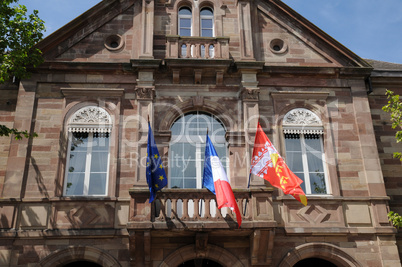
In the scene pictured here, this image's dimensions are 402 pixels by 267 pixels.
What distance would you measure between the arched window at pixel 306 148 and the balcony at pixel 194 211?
6.12ft

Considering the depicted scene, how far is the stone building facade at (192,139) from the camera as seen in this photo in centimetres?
1285

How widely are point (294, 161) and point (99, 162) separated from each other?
6.13 metres

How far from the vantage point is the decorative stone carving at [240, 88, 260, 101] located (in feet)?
48.8

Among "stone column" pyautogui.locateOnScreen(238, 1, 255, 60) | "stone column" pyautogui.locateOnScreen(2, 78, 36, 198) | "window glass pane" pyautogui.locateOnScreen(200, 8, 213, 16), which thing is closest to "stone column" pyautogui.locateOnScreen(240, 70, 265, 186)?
"stone column" pyautogui.locateOnScreen(238, 1, 255, 60)

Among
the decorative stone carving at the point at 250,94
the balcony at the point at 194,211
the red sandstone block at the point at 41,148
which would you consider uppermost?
the decorative stone carving at the point at 250,94

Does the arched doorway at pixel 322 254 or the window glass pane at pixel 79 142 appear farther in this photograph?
the window glass pane at pixel 79 142

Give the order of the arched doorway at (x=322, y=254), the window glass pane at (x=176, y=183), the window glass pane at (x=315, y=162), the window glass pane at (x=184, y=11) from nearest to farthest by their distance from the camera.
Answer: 1. the arched doorway at (x=322, y=254)
2. the window glass pane at (x=176, y=183)
3. the window glass pane at (x=315, y=162)
4. the window glass pane at (x=184, y=11)

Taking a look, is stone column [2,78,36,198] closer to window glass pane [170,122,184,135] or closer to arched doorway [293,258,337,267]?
window glass pane [170,122,184,135]

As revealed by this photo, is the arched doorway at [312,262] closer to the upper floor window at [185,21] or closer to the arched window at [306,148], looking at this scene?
the arched window at [306,148]

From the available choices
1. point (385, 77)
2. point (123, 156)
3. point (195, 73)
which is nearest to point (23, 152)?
point (123, 156)

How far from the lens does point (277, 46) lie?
53.9 feet

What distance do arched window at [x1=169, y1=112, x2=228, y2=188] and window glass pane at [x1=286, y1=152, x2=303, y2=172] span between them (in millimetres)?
2013

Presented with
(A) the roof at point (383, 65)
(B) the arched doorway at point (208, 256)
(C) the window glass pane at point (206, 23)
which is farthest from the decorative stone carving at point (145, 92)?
(A) the roof at point (383, 65)

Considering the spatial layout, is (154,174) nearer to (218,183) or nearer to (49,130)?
(218,183)
